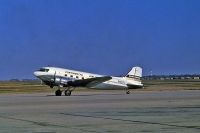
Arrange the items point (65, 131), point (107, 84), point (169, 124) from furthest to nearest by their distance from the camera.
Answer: point (107, 84) → point (169, 124) → point (65, 131)

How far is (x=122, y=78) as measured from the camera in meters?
72.1

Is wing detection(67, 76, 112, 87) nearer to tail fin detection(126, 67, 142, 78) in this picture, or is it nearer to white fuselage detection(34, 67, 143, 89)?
white fuselage detection(34, 67, 143, 89)

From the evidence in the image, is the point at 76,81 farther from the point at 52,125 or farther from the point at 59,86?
the point at 52,125

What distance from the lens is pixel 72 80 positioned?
65188 millimetres

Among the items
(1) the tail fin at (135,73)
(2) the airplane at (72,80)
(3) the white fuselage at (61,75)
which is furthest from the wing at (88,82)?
(1) the tail fin at (135,73)

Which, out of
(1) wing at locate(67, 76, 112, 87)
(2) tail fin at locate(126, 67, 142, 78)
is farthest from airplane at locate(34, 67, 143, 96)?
(2) tail fin at locate(126, 67, 142, 78)

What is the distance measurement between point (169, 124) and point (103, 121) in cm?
317

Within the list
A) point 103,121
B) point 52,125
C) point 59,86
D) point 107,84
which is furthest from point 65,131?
point 107,84

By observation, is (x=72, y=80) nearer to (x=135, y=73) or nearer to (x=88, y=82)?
(x=88, y=82)

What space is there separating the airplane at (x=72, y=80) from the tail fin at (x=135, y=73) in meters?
1.45

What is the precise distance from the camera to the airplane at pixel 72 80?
64.4 meters

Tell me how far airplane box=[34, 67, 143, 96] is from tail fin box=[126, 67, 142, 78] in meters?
1.45

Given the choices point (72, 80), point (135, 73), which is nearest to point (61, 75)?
point (72, 80)

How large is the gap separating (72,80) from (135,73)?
12.1m
